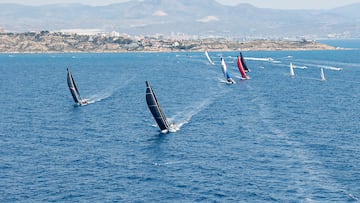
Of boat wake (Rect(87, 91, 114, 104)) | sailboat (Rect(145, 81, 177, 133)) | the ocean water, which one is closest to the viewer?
the ocean water

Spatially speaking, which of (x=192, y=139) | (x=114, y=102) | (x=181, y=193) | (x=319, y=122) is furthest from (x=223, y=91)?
(x=181, y=193)

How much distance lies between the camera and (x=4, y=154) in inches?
3851

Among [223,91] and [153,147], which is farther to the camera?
[223,91]

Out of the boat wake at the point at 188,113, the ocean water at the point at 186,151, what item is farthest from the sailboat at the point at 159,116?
the boat wake at the point at 188,113

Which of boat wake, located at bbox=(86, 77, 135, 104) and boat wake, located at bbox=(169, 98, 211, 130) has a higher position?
boat wake, located at bbox=(169, 98, 211, 130)

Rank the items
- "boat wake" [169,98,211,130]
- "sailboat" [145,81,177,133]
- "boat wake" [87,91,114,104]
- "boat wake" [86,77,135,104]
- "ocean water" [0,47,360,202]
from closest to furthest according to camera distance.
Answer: "ocean water" [0,47,360,202]
"sailboat" [145,81,177,133]
"boat wake" [169,98,211,130]
"boat wake" [87,91,114,104]
"boat wake" [86,77,135,104]

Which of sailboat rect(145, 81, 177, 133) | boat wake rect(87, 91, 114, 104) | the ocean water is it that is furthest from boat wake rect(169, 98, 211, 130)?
boat wake rect(87, 91, 114, 104)

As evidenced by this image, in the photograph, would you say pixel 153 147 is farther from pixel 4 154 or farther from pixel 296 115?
pixel 296 115

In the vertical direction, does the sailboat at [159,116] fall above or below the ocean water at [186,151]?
above

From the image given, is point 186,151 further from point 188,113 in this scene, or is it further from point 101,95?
point 101,95

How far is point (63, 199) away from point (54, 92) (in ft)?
367

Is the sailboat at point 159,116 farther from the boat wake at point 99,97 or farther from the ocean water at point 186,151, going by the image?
the boat wake at point 99,97

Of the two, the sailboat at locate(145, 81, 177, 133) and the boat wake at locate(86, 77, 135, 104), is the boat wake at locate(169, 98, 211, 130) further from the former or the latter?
the boat wake at locate(86, 77, 135, 104)

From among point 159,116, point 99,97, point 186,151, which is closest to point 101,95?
point 99,97
